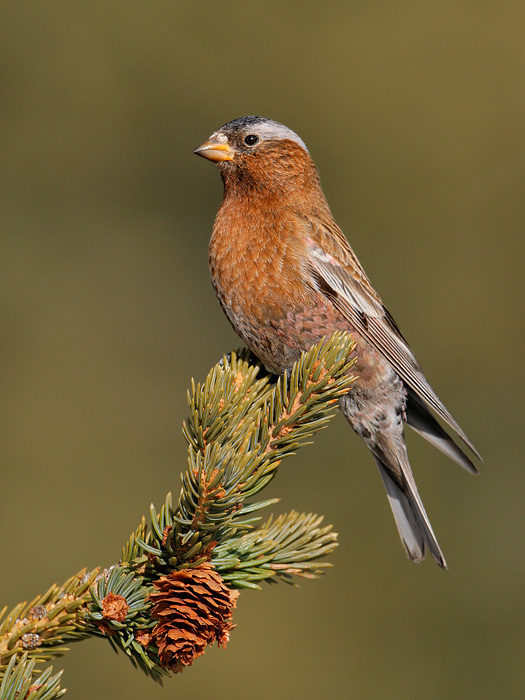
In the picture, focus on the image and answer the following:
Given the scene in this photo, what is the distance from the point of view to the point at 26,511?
19.6 feet

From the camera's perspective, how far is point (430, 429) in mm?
3701

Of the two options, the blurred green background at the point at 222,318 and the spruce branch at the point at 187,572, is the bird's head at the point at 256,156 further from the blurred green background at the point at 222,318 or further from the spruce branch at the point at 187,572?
the blurred green background at the point at 222,318

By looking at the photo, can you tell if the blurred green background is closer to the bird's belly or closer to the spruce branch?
the bird's belly

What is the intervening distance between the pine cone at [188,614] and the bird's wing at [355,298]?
189cm

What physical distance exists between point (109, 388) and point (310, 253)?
151 inches

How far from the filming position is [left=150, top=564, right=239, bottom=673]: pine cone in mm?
1740

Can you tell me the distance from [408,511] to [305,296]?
117cm

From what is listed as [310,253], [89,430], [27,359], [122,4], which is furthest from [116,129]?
[310,253]

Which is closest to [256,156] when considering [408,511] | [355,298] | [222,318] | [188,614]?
[355,298]

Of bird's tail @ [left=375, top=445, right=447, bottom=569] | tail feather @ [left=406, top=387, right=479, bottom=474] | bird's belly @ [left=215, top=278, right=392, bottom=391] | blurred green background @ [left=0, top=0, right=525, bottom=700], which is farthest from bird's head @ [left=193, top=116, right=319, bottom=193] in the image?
blurred green background @ [left=0, top=0, right=525, bottom=700]

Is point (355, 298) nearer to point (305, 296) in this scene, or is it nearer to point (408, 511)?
point (305, 296)

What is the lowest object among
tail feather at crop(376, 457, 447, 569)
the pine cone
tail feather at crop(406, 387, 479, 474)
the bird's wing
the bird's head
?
tail feather at crop(376, 457, 447, 569)

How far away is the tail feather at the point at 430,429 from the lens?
351cm

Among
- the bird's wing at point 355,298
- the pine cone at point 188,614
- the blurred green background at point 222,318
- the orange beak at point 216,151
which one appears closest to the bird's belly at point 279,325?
the bird's wing at point 355,298
